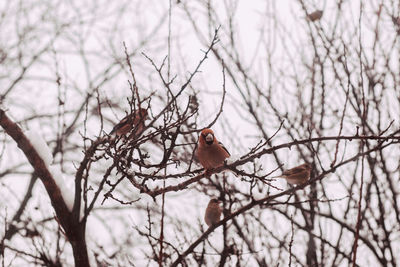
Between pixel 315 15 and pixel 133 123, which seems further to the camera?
pixel 315 15

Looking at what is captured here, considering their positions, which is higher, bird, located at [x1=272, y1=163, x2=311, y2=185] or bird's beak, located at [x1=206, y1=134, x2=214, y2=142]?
bird's beak, located at [x1=206, y1=134, x2=214, y2=142]

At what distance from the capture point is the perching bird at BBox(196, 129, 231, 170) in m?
4.47

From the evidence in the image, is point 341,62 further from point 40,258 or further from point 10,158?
point 10,158

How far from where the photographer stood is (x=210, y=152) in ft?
14.8

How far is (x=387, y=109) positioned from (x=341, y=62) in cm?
86

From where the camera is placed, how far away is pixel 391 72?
6035 mm

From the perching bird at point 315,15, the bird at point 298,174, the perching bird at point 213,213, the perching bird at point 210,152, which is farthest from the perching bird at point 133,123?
the perching bird at point 315,15

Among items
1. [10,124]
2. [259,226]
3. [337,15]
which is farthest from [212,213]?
[337,15]

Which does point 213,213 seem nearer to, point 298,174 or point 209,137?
point 209,137

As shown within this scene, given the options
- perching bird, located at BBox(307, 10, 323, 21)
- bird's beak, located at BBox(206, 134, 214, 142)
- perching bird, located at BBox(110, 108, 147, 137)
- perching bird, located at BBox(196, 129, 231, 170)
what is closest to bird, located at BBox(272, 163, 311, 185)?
perching bird, located at BBox(196, 129, 231, 170)

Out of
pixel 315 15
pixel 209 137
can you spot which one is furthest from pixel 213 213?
pixel 315 15

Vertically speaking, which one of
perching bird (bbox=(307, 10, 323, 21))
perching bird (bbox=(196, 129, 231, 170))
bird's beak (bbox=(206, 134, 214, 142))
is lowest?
perching bird (bbox=(196, 129, 231, 170))

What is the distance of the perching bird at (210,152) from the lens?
4.47 metres

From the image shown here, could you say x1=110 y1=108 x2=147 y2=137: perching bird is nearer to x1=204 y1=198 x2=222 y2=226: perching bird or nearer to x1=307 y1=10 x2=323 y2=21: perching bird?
x1=204 y1=198 x2=222 y2=226: perching bird
